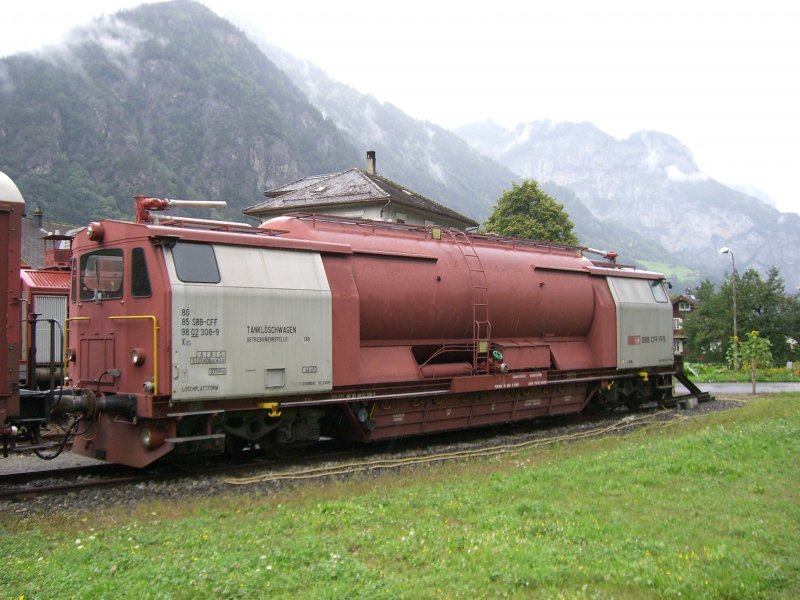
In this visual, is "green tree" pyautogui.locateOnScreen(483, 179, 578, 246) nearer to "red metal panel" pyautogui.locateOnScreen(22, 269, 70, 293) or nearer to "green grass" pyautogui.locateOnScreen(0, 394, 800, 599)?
"red metal panel" pyautogui.locateOnScreen(22, 269, 70, 293)

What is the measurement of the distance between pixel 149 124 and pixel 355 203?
103 meters

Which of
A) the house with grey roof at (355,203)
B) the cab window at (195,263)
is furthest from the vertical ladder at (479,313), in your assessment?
the house with grey roof at (355,203)

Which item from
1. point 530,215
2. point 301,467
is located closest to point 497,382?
point 301,467

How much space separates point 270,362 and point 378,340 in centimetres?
282

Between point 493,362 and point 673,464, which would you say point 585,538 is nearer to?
point 673,464

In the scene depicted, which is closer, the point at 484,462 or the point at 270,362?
the point at 270,362

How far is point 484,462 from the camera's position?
11766mm

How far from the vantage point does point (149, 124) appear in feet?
412

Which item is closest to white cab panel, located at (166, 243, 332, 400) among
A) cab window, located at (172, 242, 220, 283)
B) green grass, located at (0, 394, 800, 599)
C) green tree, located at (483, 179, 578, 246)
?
cab window, located at (172, 242, 220, 283)

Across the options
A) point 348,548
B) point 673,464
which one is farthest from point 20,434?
point 673,464

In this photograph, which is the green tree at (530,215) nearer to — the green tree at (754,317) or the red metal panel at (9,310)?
the green tree at (754,317)

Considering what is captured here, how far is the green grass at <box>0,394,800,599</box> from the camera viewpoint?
5.73m

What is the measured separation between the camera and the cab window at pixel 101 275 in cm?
1073

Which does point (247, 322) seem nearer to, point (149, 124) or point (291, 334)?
point (291, 334)
